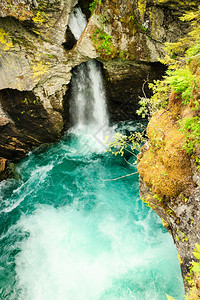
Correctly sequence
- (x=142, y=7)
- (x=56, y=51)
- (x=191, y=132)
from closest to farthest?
(x=191, y=132) → (x=142, y=7) → (x=56, y=51)

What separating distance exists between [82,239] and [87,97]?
7653 millimetres

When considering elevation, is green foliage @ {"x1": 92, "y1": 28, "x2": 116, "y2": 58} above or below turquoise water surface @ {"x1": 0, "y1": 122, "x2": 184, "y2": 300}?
above

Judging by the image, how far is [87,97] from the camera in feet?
33.6

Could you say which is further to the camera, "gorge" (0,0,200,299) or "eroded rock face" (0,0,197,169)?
"eroded rock face" (0,0,197,169)

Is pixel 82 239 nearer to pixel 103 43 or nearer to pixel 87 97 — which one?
pixel 87 97

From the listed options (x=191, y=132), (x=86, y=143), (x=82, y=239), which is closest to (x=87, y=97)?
(x=86, y=143)

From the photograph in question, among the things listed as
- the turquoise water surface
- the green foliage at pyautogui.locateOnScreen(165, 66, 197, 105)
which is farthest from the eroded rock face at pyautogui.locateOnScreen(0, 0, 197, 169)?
the green foliage at pyautogui.locateOnScreen(165, 66, 197, 105)

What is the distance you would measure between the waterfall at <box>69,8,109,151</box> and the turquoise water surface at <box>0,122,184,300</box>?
3.08 metres

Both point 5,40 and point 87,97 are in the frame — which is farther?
point 87,97

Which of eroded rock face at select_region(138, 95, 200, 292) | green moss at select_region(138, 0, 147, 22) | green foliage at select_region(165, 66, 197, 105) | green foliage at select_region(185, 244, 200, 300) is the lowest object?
green foliage at select_region(185, 244, 200, 300)

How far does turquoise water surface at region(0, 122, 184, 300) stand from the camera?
4.76m

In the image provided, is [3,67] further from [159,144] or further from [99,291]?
[99,291]

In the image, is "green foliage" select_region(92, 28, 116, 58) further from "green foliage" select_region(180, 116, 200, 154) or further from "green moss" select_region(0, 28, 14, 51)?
"green foliage" select_region(180, 116, 200, 154)

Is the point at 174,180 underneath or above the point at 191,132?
underneath
